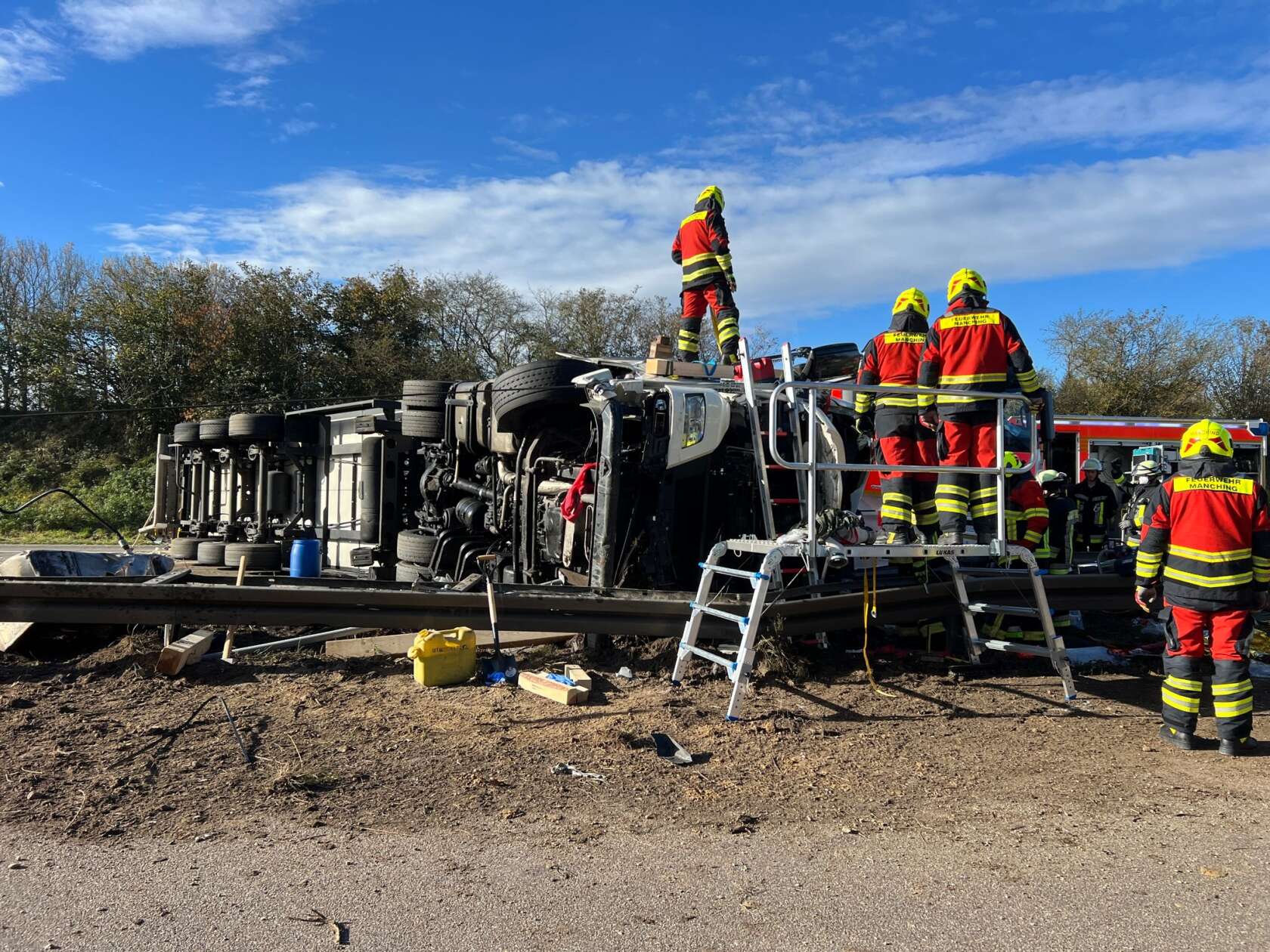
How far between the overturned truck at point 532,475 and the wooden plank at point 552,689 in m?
0.65

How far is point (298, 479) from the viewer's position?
30.8 ft

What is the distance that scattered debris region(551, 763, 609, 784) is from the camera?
3.84 metres

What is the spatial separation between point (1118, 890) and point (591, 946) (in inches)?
65.3

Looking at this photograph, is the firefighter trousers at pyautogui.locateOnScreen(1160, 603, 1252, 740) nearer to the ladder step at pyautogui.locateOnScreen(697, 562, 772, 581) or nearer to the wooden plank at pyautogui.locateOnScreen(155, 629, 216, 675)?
the ladder step at pyautogui.locateOnScreen(697, 562, 772, 581)

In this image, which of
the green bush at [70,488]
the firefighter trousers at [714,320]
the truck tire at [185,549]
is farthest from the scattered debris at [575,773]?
the green bush at [70,488]

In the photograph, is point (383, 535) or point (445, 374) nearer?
point (383, 535)

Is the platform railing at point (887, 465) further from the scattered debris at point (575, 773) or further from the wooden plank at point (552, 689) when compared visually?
the scattered debris at point (575, 773)

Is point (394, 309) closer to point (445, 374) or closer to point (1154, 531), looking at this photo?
point (445, 374)

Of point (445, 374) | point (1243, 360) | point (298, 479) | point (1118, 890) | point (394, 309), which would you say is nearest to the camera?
point (1118, 890)

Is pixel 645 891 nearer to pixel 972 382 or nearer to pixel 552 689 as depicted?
pixel 552 689

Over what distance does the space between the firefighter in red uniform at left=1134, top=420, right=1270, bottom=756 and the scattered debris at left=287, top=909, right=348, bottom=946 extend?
386cm

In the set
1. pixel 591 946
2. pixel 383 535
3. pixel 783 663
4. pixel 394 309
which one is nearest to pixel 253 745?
pixel 591 946

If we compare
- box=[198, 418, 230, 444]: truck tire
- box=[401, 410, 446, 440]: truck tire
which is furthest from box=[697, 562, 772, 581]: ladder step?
box=[198, 418, 230, 444]: truck tire

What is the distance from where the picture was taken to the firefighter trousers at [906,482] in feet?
18.3
